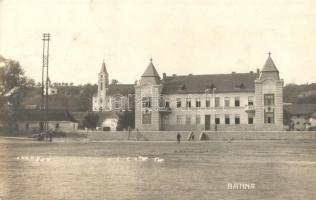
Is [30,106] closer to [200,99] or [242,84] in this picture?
[200,99]

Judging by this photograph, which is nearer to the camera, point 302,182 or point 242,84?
point 302,182

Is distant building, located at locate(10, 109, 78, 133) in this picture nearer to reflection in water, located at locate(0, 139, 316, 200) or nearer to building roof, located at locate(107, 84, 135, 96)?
building roof, located at locate(107, 84, 135, 96)

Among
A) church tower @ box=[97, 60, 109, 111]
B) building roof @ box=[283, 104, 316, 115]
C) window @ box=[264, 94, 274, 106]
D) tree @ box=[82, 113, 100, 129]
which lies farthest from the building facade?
building roof @ box=[283, 104, 316, 115]

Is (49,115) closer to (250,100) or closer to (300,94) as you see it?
(250,100)

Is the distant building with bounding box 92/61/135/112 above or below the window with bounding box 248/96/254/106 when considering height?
above

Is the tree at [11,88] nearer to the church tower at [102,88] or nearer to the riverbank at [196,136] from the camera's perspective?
the riverbank at [196,136]

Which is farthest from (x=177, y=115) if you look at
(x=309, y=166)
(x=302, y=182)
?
(x=302, y=182)

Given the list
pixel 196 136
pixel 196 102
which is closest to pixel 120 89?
pixel 196 102
